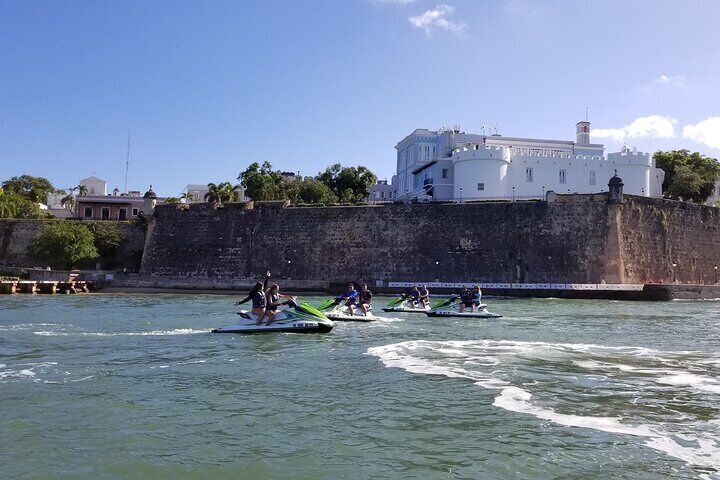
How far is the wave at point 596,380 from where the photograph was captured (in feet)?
27.1

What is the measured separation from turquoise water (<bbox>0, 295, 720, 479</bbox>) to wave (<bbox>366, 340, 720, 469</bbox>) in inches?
1.6

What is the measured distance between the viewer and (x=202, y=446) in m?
7.52

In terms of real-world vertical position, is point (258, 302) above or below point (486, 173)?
below

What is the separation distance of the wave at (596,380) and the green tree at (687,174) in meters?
39.4

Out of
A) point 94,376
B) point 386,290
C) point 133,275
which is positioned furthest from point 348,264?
point 94,376

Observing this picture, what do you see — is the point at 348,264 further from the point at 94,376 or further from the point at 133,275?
the point at 94,376

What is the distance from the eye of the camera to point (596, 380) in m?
11.4

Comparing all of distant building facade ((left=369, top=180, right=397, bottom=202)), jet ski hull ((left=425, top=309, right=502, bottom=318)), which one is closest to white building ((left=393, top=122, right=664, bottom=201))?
distant building facade ((left=369, top=180, right=397, bottom=202))

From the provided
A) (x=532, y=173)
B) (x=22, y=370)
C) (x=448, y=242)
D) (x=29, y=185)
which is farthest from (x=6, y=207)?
(x=22, y=370)

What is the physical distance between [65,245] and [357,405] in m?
38.0

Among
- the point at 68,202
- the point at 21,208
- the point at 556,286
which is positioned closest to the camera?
the point at 556,286

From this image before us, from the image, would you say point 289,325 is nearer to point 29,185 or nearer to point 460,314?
point 460,314

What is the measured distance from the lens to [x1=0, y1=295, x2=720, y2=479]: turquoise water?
700cm

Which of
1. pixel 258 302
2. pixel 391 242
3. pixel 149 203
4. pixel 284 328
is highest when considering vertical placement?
pixel 149 203
